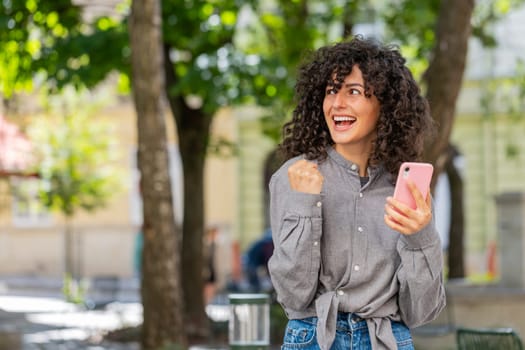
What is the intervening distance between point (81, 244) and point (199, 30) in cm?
2178

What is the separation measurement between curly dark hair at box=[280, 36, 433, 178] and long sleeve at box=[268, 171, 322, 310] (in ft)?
0.80

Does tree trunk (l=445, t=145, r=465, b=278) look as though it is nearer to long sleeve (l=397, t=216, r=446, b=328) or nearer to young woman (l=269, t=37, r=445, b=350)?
young woman (l=269, t=37, r=445, b=350)

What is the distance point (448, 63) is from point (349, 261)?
7.28 metres

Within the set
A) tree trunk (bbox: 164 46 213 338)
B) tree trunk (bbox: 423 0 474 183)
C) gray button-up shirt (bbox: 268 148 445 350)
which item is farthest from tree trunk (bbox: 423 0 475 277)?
gray button-up shirt (bbox: 268 148 445 350)

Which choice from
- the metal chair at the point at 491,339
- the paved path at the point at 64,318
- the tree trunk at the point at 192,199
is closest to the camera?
the metal chair at the point at 491,339

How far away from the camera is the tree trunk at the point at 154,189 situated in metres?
11.4


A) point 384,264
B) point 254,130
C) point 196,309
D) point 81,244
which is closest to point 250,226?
point 254,130

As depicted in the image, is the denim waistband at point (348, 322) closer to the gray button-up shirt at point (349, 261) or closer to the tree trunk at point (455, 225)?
the gray button-up shirt at point (349, 261)

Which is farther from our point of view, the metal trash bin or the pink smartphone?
the metal trash bin

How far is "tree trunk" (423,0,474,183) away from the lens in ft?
35.0

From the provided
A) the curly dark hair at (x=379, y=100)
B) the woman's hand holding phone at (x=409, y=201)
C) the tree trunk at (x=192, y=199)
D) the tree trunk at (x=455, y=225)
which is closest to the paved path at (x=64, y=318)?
the tree trunk at (x=192, y=199)

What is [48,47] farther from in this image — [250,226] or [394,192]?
[250,226]

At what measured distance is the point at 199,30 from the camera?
52.0 feet

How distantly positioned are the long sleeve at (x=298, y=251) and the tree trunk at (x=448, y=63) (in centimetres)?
704
